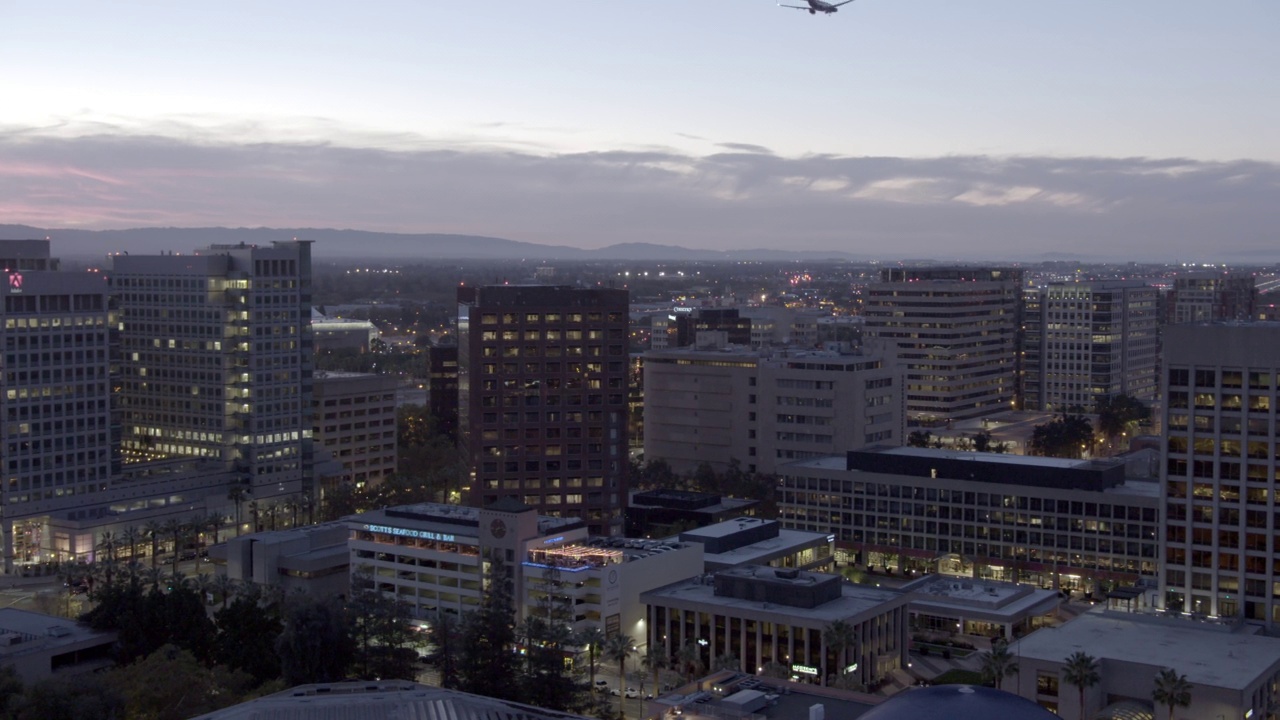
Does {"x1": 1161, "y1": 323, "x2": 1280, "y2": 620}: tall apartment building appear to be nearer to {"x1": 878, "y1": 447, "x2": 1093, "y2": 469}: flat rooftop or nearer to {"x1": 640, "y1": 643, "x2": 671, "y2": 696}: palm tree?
{"x1": 878, "y1": 447, "x2": 1093, "y2": 469}: flat rooftop

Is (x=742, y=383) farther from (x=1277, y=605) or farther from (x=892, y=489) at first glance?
(x=1277, y=605)

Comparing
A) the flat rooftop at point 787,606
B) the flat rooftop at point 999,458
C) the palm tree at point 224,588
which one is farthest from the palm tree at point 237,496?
the flat rooftop at point 999,458

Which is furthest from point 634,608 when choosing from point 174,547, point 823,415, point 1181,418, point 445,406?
point 445,406

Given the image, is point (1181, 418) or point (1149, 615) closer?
point (1149, 615)

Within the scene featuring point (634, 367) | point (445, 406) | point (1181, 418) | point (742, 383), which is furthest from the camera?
point (634, 367)

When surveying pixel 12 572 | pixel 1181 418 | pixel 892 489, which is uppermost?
pixel 1181 418

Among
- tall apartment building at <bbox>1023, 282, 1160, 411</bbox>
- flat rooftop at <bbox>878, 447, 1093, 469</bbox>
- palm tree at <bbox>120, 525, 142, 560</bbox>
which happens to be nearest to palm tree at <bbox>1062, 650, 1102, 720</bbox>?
flat rooftop at <bbox>878, 447, 1093, 469</bbox>
